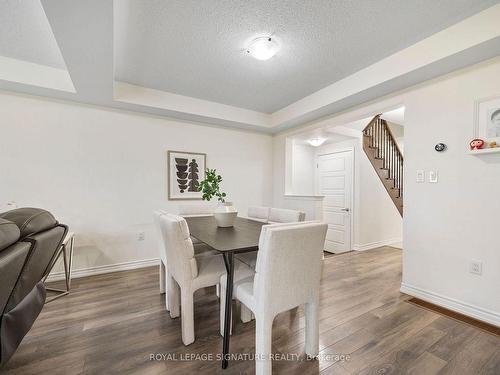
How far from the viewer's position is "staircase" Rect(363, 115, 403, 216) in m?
4.40

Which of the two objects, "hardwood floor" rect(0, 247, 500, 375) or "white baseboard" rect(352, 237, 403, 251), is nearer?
"hardwood floor" rect(0, 247, 500, 375)

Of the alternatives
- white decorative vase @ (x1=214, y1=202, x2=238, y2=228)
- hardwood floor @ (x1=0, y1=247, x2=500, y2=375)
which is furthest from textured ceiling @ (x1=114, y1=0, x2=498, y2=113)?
hardwood floor @ (x1=0, y1=247, x2=500, y2=375)

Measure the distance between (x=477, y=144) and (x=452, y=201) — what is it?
0.54 metres

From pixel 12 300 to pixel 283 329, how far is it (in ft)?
5.50

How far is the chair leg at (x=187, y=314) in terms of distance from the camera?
1.61 metres

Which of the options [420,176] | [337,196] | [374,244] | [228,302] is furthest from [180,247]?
[374,244]

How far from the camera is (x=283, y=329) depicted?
184 centimetres

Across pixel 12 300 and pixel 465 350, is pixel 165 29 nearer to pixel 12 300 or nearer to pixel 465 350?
pixel 12 300

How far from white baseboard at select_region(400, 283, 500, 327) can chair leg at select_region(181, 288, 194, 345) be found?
7.39 feet

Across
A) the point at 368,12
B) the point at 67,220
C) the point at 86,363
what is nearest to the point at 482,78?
the point at 368,12

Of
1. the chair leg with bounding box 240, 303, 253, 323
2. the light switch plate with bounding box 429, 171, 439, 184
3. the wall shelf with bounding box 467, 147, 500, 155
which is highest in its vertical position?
the wall shelf with bounding box 467, 147, 500, 155

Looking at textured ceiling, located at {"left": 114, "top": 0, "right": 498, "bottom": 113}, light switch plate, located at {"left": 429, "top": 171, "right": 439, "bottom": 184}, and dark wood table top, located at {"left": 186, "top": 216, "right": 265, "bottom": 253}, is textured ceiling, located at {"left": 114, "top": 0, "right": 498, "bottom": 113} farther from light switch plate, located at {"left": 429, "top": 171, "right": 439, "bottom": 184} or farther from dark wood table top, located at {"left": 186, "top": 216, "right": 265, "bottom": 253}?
dark wood table top, located at {"left": 186, "top": 216, "right": 265, "bottom": 253}

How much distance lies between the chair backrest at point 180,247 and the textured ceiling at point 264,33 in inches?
62.1
